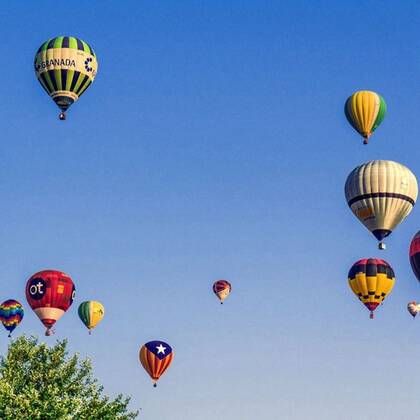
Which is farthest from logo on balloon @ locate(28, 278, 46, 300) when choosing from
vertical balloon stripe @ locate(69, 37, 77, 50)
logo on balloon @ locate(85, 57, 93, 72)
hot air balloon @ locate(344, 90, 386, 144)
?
hot air balloon @ locate(344, 90, 386, 144)

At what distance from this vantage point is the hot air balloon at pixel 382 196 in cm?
8062

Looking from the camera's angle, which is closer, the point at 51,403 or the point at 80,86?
the point at 51,403

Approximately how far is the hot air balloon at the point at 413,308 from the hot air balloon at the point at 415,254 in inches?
1729

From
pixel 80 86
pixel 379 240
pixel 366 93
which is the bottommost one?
pixel 379 240

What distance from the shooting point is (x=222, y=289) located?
129 meters

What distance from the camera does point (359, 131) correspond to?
3418 inches

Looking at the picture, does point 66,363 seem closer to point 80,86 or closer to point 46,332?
point 46,332

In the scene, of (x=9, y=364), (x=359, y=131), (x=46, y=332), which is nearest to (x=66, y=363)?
(x=9, y=364)

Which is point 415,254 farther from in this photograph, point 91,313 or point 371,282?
point 91,313

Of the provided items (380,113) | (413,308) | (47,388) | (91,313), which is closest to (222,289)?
(413,308)

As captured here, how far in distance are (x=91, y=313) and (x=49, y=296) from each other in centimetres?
1985

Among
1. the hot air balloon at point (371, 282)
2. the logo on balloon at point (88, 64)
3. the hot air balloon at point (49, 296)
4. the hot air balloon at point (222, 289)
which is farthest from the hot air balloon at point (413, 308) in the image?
the logo on balloon at point (88, 64)

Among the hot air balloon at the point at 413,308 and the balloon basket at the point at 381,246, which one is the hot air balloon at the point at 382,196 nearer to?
the balloon basket at the point at 381,246

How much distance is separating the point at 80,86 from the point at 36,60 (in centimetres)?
446
